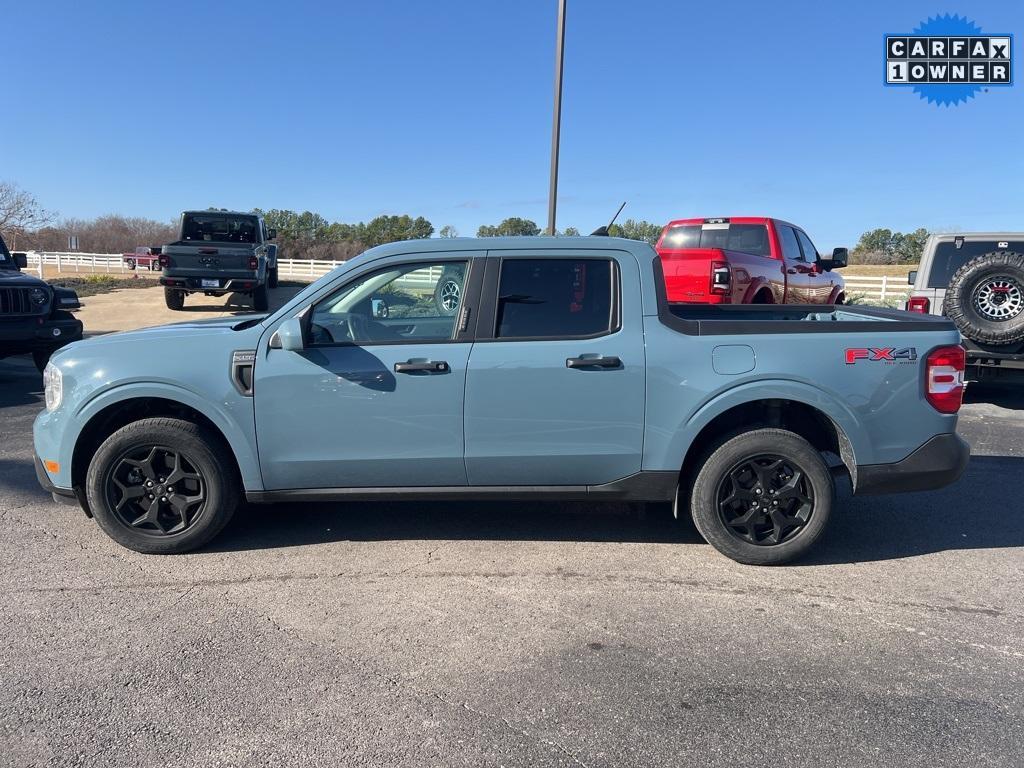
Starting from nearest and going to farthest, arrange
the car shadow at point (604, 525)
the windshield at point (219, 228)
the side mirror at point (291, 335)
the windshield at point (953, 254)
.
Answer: the side mirror at point (291, 335), the car shadow at point (604, 525), the windshield at point (953, 254), the windshield at point (219, 228)

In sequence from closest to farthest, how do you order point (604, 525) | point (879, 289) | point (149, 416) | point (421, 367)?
point (421, 367)
point (149, 416)
point (604, 525)
point (879, 289)

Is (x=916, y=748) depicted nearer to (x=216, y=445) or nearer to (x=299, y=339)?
(x=299, y=339)

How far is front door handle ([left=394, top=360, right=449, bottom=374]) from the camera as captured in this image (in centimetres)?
422

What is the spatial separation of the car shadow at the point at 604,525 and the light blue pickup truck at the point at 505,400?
47 centimetres

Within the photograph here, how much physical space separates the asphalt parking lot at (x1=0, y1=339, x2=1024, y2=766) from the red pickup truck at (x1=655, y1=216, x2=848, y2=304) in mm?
4658

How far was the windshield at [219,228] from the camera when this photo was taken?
18.5 metres

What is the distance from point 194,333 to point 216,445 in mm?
655

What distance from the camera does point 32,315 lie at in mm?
9391

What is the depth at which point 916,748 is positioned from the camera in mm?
2756

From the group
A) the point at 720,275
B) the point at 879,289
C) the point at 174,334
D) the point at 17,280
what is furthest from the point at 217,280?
the point at 879,289

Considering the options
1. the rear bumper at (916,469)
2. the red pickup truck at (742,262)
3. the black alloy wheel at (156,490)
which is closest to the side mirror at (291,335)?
the black alloy wheel at (156,490)

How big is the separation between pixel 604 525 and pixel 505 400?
1.31 m

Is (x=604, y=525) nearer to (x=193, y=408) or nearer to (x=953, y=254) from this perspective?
(x=193, y=408)

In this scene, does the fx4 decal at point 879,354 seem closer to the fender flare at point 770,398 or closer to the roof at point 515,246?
the fender flare at point 770,398
